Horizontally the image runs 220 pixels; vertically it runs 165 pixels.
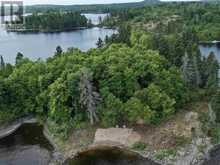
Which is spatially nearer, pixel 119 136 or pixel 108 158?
pixel 108 158

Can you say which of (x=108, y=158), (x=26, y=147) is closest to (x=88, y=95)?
(x=108, y=158)

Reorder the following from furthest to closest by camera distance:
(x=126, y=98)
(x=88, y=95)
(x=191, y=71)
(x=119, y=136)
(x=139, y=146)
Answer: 1. (x=191, y=71)
2. (x=126, y=98)
3. (x=88, y=95)
4. (x=119, y=136)
5. (x=139, y=146)

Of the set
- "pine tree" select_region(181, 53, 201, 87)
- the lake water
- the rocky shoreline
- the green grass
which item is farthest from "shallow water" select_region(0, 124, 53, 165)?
the lake water

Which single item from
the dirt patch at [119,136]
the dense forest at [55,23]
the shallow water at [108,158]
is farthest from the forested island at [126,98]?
the dense forest at [55,23]

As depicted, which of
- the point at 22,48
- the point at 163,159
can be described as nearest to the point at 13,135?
the point at 163,159

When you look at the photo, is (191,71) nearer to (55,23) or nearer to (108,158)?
(108,158)

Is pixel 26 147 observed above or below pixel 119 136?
below

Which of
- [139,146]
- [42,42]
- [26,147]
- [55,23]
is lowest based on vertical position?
[26,147]

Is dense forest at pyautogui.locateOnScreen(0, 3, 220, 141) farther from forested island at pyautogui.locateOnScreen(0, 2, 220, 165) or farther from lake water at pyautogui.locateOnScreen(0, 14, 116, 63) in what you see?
lake water at pyautogui.locateOnScreen(0, 14, 116, 63)

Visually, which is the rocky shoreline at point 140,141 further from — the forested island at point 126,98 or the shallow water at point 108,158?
the shallow water at point 108,158
